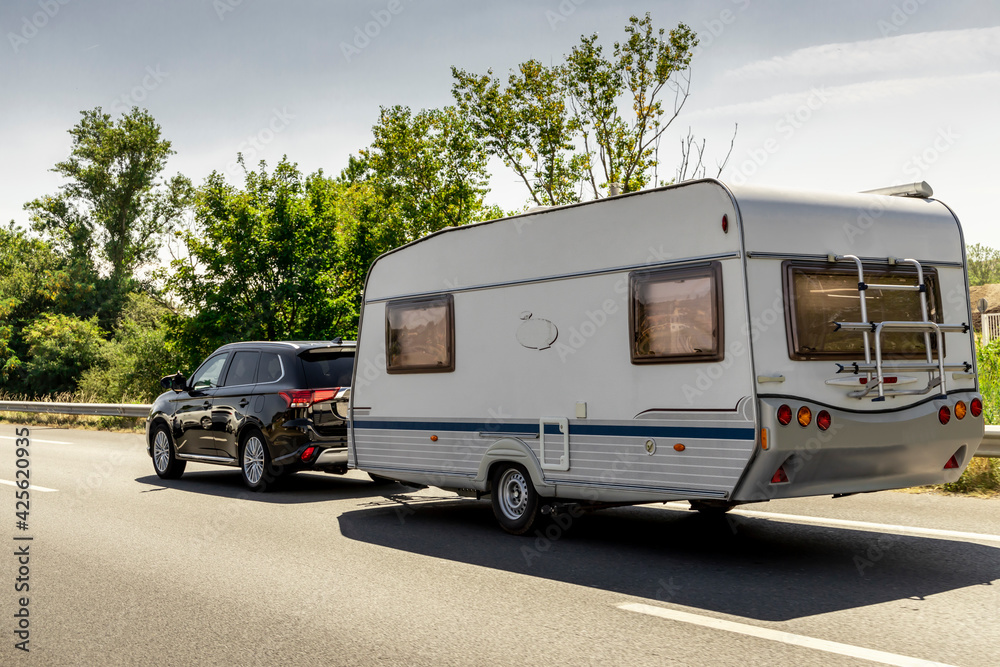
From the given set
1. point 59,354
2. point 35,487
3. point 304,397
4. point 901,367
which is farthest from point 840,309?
point 59,354

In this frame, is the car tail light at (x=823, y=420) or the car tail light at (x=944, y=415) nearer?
the car tail light at (x=823, y=420)

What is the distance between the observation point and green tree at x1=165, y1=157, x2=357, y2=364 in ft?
80.8

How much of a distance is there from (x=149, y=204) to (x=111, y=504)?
48.2m

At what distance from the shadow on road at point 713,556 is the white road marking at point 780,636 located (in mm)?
230

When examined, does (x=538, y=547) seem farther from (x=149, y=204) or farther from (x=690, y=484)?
(x=149, y=204)

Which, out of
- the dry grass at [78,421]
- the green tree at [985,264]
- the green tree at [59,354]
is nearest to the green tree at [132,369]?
the green tree at [59,354]

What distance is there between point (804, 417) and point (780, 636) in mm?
1872

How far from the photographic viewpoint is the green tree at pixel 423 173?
28188 millimetres

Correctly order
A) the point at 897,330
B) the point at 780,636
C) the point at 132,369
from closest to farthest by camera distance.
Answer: the point at 780,636 < the point at 897,330 < the point at 132,369

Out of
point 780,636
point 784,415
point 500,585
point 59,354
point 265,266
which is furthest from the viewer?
point 59,354

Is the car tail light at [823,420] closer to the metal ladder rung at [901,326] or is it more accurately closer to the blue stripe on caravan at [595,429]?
the blue stripe on caravan at [595,429]

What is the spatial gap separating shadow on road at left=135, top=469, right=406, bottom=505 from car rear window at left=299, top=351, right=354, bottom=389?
1.33 meters

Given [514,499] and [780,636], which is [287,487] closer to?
[514,499]

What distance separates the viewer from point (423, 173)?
2917 centimetres
